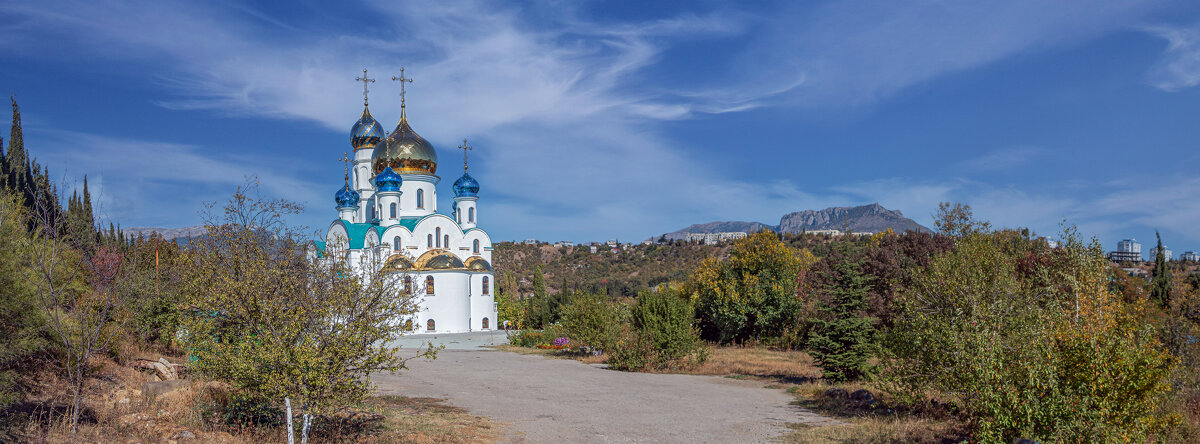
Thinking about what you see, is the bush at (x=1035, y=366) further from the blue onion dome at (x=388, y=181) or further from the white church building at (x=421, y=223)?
the blue onion dome at (x=388, y=181)

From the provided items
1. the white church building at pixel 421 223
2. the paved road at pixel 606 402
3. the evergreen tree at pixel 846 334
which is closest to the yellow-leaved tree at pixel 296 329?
the paved road at pixel 606 402

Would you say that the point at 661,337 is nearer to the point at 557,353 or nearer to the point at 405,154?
the point at 557,353

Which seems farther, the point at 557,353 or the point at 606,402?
the point at 557,353

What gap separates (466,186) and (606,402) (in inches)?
1541

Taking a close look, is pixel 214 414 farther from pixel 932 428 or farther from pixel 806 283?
pixel 806 283

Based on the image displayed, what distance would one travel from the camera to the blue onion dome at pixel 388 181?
46562mm

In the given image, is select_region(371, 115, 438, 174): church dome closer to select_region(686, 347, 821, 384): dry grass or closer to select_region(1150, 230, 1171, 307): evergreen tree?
select_region(686, 347, 821, 384): dry grass

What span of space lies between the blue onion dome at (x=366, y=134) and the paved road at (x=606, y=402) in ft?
109

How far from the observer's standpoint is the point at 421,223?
4703 centimetres

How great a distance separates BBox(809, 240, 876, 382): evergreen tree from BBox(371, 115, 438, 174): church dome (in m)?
36.7

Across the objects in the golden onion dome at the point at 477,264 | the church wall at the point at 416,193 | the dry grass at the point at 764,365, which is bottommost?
the dry grass at the point at 764,365

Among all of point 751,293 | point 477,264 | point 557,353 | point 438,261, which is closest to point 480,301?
point 477,264

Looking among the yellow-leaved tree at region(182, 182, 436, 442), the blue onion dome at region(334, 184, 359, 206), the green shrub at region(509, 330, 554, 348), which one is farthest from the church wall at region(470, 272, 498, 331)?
the yellow-leaved tree at region(182, 182, 436, 442)

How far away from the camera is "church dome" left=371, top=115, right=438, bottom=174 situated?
47.8 metres
